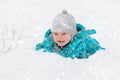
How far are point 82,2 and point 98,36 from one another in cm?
213

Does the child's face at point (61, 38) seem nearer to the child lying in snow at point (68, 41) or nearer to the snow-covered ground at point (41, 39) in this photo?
the child lying in snow at point (68, 41)

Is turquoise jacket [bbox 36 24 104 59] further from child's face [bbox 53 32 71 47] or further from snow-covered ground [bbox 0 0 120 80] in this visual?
snow-covered ground [bbox 0 0 120 80]

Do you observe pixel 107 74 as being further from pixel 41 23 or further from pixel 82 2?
pixel 82 2

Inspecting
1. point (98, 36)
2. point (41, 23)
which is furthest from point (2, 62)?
point (41, 23)

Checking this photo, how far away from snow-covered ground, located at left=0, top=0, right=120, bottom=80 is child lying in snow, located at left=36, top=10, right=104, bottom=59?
23 cm

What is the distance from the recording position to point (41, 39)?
5.54 meters

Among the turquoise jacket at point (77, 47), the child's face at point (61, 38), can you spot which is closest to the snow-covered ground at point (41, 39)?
the turquoise jacket at point (77, 47)

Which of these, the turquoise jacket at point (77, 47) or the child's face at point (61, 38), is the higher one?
the child's face at point (61, 38)

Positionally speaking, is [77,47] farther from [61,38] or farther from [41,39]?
[41,39]

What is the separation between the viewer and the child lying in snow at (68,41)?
468 centimetres

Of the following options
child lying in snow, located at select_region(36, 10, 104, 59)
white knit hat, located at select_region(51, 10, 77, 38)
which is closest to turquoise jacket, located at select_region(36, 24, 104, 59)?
child lying in snow, located at select_region(36, 10, 104, 59)

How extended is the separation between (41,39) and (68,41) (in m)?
0.86

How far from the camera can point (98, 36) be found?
580 cm

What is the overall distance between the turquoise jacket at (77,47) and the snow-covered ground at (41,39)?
0.19m
